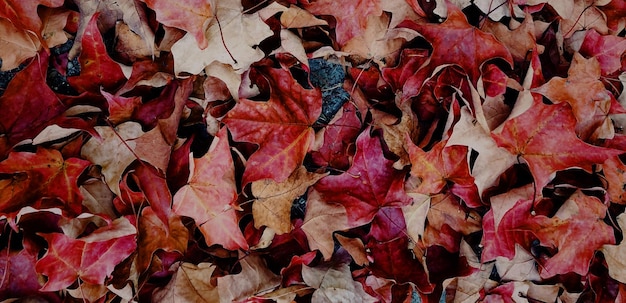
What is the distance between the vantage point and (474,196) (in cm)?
117

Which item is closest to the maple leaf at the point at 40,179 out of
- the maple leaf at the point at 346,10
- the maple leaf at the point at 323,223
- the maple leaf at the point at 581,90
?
the maple leaf at the point at 323,223

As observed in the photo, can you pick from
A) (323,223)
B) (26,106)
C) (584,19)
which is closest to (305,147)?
(323,223)

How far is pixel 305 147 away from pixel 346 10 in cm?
31

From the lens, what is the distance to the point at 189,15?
1.04 m

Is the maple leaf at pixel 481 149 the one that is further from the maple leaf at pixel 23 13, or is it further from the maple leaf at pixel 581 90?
the maple leaf at pixel 23 13

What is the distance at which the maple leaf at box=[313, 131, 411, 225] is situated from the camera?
3.80 ft

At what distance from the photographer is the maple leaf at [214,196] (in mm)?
1077

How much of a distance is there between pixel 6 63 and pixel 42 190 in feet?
0.95

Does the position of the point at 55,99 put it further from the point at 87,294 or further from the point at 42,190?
the point at 87,294

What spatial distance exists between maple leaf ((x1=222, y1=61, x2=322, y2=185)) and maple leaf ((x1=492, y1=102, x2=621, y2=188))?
1.40 feet

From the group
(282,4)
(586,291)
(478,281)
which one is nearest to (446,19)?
(282,4)

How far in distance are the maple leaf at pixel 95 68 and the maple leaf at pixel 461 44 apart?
680mm

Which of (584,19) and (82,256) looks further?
(584,19)

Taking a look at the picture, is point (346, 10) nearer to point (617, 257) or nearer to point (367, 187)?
point (367, 187)
